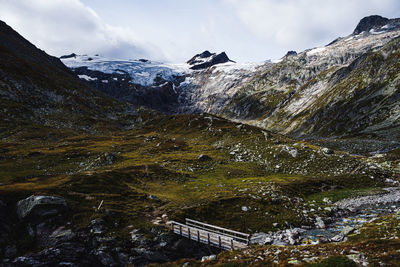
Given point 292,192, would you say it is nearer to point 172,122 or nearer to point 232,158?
point 232,158

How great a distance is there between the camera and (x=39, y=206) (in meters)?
30.2

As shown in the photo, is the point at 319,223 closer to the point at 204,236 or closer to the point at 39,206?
the point at 204,236

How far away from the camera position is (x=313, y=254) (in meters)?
19.0

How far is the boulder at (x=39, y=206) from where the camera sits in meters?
29.8

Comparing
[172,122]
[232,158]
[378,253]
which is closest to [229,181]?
[232,158]

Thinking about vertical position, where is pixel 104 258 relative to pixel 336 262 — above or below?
below

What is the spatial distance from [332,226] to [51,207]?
3653 cm

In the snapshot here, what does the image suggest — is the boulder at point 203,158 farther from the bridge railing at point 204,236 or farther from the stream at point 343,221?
the bridge railing at point 204,236

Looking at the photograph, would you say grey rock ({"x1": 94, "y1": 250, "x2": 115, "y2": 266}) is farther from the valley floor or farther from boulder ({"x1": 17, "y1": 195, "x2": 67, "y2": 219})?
boulder ({"x1": 17, "y1": 195, "x2": 67, "y2": 219})

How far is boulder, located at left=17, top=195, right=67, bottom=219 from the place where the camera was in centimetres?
2977

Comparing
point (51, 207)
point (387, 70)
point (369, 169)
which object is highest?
point (387, 70)

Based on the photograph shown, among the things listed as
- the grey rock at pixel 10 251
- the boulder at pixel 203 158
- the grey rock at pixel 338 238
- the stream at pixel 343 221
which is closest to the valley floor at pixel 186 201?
the grey rock at pixel 10 251

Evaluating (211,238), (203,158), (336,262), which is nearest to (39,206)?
(211,238)

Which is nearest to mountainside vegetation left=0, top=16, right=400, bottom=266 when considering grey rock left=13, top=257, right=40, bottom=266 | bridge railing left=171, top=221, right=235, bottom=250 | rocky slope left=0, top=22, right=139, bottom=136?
grey rock left=13, top=257, right=40, bottom=266
